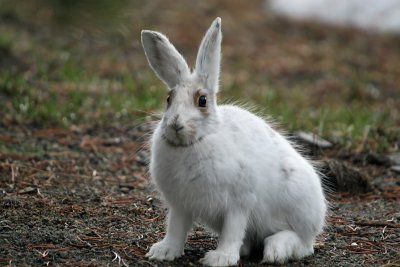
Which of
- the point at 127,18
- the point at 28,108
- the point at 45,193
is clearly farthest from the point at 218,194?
the point at 28,108

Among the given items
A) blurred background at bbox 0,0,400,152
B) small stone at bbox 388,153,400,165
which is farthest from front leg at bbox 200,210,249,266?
small stone at bbox 388,153,400,165

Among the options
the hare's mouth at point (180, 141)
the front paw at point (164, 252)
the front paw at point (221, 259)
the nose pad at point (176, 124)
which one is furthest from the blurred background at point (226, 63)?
the front paw at point (221, 259)

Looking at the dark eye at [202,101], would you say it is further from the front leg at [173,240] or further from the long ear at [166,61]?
the front leg at [173,240]

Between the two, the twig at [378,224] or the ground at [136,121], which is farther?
the twig at [378,224]

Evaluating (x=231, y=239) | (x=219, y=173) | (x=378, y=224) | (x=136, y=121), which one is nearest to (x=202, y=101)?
(x=219, y=173)

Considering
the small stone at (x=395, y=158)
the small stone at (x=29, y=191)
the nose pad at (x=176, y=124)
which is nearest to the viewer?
the nose pad at (x=176, y=124)
